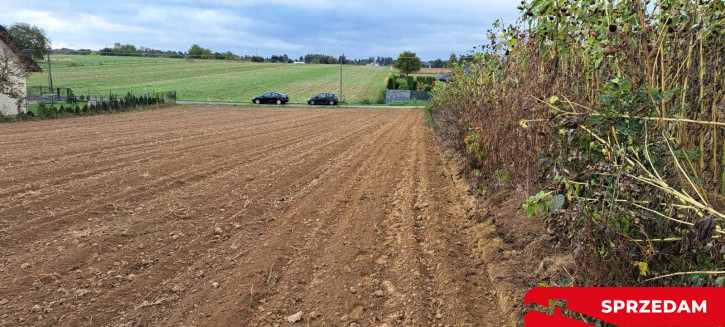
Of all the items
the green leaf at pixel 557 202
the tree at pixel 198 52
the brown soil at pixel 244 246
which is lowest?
the brown soil at pixel 244 246

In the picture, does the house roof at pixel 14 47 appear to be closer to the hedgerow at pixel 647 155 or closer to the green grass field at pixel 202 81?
the green grass field at pixel 202 81

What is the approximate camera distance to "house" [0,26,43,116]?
20156 millimetres

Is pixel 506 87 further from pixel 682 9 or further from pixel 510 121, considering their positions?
pixel 682 9

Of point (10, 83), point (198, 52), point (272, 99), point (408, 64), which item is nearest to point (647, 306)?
A: point (10, 83)

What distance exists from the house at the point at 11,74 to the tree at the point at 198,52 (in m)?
84.1

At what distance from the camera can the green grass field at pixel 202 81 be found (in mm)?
48594

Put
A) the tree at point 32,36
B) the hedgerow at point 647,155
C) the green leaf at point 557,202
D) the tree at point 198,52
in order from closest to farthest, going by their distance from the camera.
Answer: the hedgerow at point 647,155
the green leaf at point 557,202
the tree at point 32,36
the tree at point 198,52

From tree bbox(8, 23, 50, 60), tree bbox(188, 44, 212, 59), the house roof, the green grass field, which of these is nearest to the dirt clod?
the house roof

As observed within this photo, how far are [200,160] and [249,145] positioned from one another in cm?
261

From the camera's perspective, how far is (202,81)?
58.0 metres

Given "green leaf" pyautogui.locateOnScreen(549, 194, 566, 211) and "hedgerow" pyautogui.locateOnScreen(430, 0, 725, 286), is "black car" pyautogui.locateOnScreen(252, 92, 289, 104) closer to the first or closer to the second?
"hedgerow" pyautogui.locateOnScreen(430, 0, 725, 286)

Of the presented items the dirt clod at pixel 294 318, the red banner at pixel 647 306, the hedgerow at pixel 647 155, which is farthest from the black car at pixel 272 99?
the red banner at pixel 647 306

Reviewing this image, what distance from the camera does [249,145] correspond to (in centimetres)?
1191

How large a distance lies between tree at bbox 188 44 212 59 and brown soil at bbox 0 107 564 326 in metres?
103
